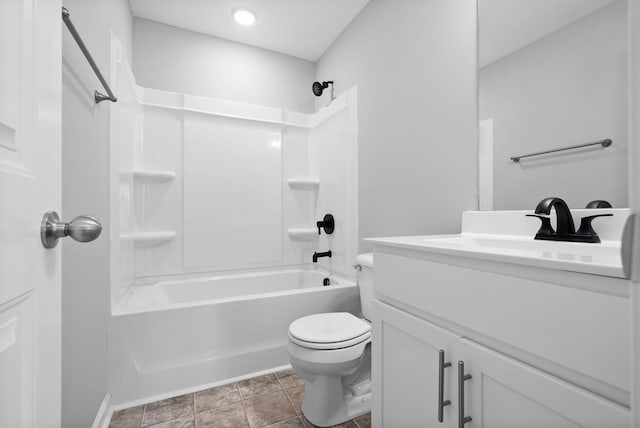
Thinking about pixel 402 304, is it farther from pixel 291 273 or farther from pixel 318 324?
pixel 291 273

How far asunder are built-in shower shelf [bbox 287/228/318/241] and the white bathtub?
75 centimetres

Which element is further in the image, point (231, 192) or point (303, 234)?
point (303, 234)

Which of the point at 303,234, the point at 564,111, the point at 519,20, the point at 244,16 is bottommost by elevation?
the point at 303,234

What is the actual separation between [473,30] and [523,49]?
26 centimetres

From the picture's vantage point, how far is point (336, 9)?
2.05 m

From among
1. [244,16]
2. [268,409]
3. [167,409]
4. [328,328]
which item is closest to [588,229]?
[328,328]

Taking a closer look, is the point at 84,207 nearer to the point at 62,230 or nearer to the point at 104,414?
the point at 62,230

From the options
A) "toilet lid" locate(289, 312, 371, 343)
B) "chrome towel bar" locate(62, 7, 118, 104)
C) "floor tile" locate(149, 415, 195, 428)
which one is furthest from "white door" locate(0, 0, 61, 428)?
"floor tile" locate(149, 415, 195, 428)

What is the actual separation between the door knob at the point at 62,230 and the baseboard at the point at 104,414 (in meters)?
1.23

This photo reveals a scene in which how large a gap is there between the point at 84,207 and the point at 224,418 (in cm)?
114

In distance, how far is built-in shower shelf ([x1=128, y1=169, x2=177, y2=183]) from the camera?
2049 mm

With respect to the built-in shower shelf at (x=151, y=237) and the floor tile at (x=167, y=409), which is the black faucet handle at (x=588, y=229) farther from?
the built-in shower shelf at (x=151, y=237)

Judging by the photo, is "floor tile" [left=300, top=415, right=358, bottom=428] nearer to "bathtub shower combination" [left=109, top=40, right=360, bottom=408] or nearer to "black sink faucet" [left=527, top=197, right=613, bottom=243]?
"bathtub shower combination" [left=109, top=40, right=360, bottom=408]

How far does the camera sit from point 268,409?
4.68ft
